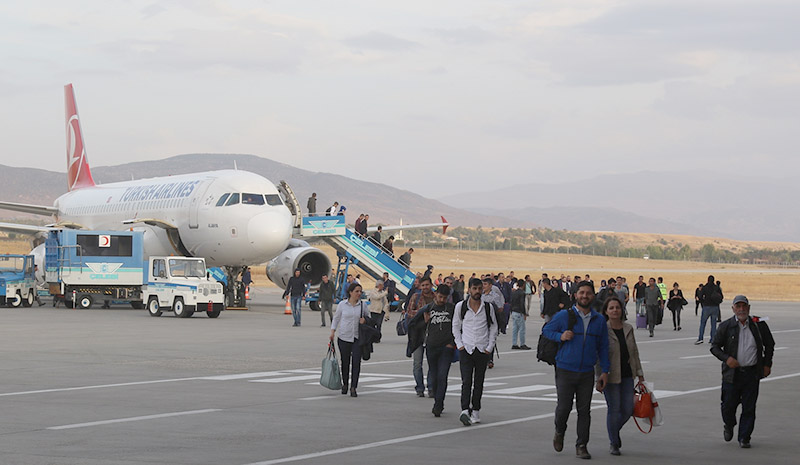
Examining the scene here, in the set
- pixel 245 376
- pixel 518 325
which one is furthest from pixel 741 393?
pixel 518 325

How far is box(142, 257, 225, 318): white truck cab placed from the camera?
3441 cm

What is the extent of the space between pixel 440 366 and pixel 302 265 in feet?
90.8

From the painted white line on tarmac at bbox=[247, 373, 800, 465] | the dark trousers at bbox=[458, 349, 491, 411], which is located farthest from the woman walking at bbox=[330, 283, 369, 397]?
the painted white line on tarmac at bbox=[247, 373, 800, 465]

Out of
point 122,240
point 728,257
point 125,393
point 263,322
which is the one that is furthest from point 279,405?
point 728,257

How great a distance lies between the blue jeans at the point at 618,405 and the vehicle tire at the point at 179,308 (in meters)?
24.6

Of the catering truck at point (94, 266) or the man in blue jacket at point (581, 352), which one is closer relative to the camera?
the man in blue jacket at point (581, 352)

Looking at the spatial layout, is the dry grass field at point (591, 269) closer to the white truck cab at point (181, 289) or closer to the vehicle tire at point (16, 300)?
the vehicle tire at point (16, 300)

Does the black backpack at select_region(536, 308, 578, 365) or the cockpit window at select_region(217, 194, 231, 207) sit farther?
the cockpit window at select_region(217, 194, 231, 207)

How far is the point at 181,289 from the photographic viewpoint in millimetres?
34656

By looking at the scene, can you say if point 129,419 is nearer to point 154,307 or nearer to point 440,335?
point 440,335

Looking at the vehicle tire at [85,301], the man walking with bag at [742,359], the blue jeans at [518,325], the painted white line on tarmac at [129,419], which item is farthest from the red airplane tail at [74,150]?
the man walking with bag at [742,359]

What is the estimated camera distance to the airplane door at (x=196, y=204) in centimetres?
3766

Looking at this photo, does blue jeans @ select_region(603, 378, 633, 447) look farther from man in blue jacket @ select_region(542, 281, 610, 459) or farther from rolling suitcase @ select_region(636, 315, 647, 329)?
rolling suitcase @ select_region(636, 315, 647, 329)

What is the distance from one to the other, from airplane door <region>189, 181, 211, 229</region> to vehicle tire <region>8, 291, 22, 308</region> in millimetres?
7412
